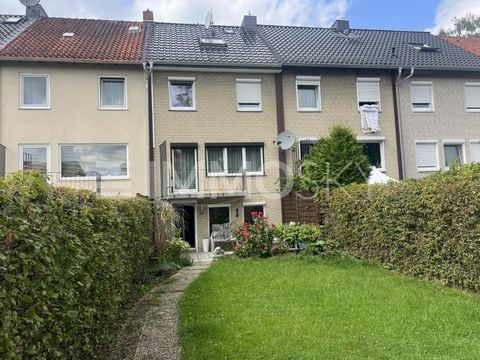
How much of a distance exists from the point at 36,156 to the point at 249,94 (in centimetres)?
905

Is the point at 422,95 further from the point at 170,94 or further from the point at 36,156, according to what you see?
the point at 36,156

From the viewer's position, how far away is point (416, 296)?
710cm

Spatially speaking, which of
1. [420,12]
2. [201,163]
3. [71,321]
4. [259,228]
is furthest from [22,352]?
[420,12]

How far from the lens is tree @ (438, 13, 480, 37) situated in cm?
3688

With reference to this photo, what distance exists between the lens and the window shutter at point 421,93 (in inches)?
748

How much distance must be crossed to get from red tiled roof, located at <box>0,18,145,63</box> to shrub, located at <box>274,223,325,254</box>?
924cm

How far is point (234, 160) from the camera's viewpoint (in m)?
17.2

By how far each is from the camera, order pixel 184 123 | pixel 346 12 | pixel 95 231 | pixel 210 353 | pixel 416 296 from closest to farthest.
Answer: pixel 95 231 → pixel 210 353 → pixel 416 296 → pixel 184 123 → pixel 346 12

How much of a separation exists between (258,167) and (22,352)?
15.4 meters

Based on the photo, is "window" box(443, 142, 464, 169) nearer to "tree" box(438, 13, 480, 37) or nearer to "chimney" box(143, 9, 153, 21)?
"chimney" box(143, 9, 153, 21)

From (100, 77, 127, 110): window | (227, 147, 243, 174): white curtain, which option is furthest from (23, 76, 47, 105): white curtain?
(227, 147, 243, 174): white curtain

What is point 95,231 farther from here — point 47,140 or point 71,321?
point 47,140

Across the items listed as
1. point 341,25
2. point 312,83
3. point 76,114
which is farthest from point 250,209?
point 341,25

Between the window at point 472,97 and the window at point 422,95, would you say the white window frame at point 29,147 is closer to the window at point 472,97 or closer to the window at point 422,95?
the window at point 422,95
